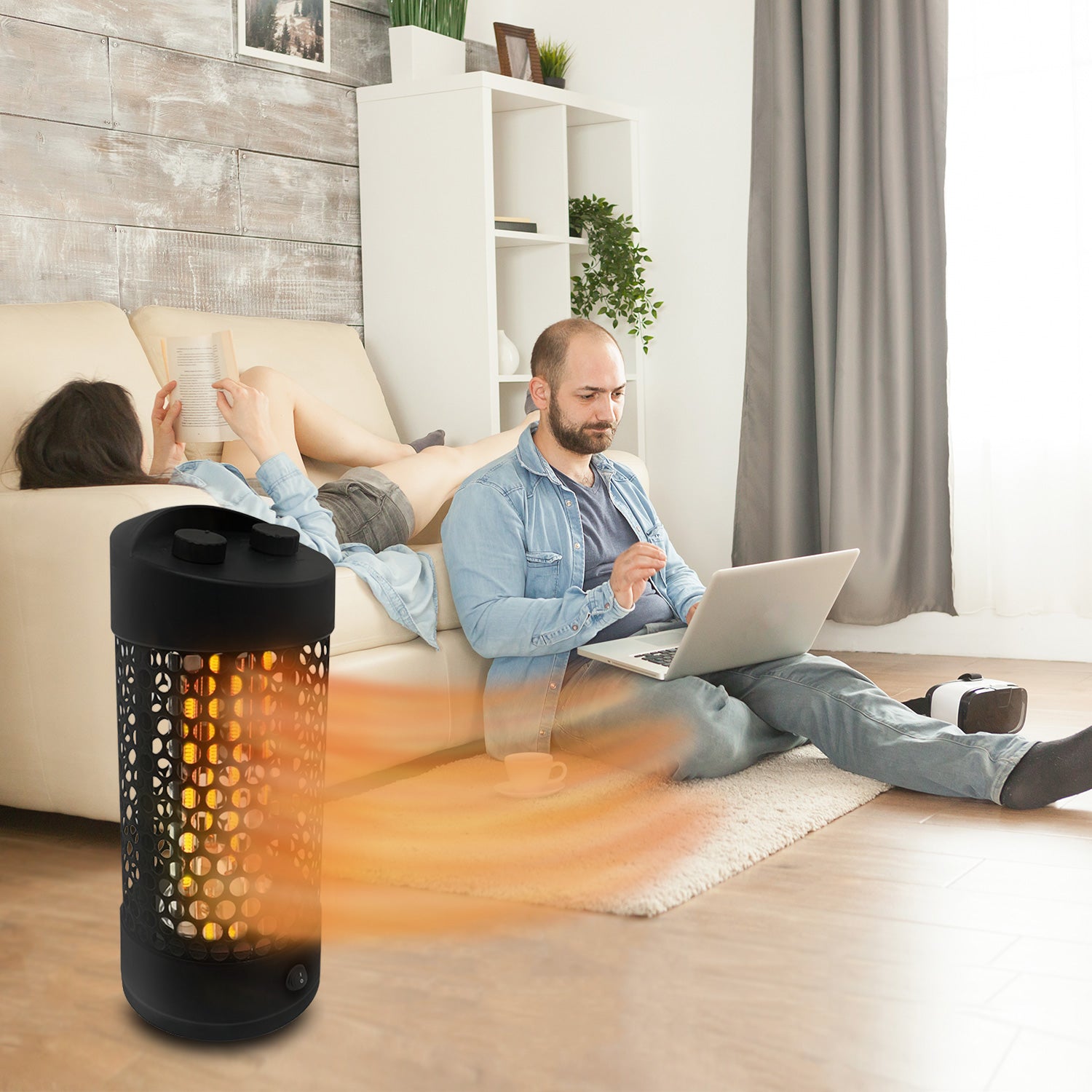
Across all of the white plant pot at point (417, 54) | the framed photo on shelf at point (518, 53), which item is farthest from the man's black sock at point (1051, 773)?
the framed photo on shelf at point (518, 53)

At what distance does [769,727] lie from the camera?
7.41 feet

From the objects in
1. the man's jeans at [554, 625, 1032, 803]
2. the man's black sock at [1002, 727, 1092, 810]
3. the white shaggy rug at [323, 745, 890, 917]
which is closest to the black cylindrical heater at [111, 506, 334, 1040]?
the white shaggy rug at [323, 745, 890, 917]

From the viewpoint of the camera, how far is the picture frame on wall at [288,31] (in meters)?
3.18

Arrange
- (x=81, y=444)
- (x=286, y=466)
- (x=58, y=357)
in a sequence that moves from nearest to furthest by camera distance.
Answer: (x=81, y=444)
(x=286, y=466)
(x=58, y=357)

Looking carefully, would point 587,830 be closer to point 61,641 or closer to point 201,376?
point 61,641

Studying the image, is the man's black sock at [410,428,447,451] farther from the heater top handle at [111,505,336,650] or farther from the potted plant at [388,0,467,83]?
the heater top handle at [111,505,336,650]

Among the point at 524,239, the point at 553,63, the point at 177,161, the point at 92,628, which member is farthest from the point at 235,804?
the point at 553,63

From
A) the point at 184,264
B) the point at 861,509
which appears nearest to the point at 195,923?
the point at 184,264

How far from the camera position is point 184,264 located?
10.0ft

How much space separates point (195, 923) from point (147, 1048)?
0.13 meters

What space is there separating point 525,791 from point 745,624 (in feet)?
1.45

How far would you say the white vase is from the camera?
349cm

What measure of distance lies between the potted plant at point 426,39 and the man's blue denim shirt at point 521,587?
1562 millimetres

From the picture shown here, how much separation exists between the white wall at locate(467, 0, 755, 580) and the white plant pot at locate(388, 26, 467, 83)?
43 cm
